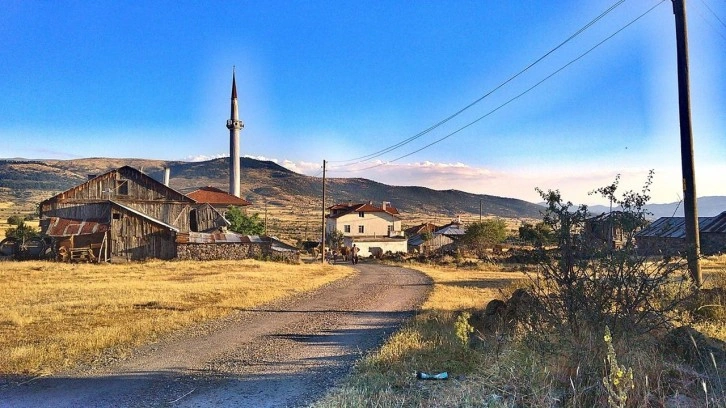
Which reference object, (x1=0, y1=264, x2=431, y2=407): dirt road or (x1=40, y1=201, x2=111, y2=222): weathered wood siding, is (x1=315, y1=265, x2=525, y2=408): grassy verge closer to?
(x1=0, y1=264, x2=431, y2=407): dirt road

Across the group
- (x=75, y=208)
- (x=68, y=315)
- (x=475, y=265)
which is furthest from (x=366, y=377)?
(x=75, y=208)

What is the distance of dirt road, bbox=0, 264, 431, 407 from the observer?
6656 mm

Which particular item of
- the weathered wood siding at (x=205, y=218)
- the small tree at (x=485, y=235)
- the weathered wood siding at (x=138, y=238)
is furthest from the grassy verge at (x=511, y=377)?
the small tree at (x=485, y=235)

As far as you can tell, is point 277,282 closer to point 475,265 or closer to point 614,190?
point 614,190

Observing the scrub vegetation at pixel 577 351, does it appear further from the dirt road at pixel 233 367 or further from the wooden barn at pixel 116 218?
the wooden barn at pixel 116 218

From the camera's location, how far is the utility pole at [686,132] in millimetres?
9742

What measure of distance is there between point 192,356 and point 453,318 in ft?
19.9

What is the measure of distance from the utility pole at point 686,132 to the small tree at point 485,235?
49.0 metres

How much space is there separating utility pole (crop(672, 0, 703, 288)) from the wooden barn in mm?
36519

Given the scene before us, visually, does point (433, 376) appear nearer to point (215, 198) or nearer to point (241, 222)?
point (241, 222)

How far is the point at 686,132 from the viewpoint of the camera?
10008 mm

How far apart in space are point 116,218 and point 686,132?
39.5m

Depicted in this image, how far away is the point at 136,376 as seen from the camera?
303 inches

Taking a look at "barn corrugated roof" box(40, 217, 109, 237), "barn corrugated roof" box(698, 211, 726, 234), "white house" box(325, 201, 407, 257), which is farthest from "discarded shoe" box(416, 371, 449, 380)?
"white house" box(325, 201, 407, 257)
